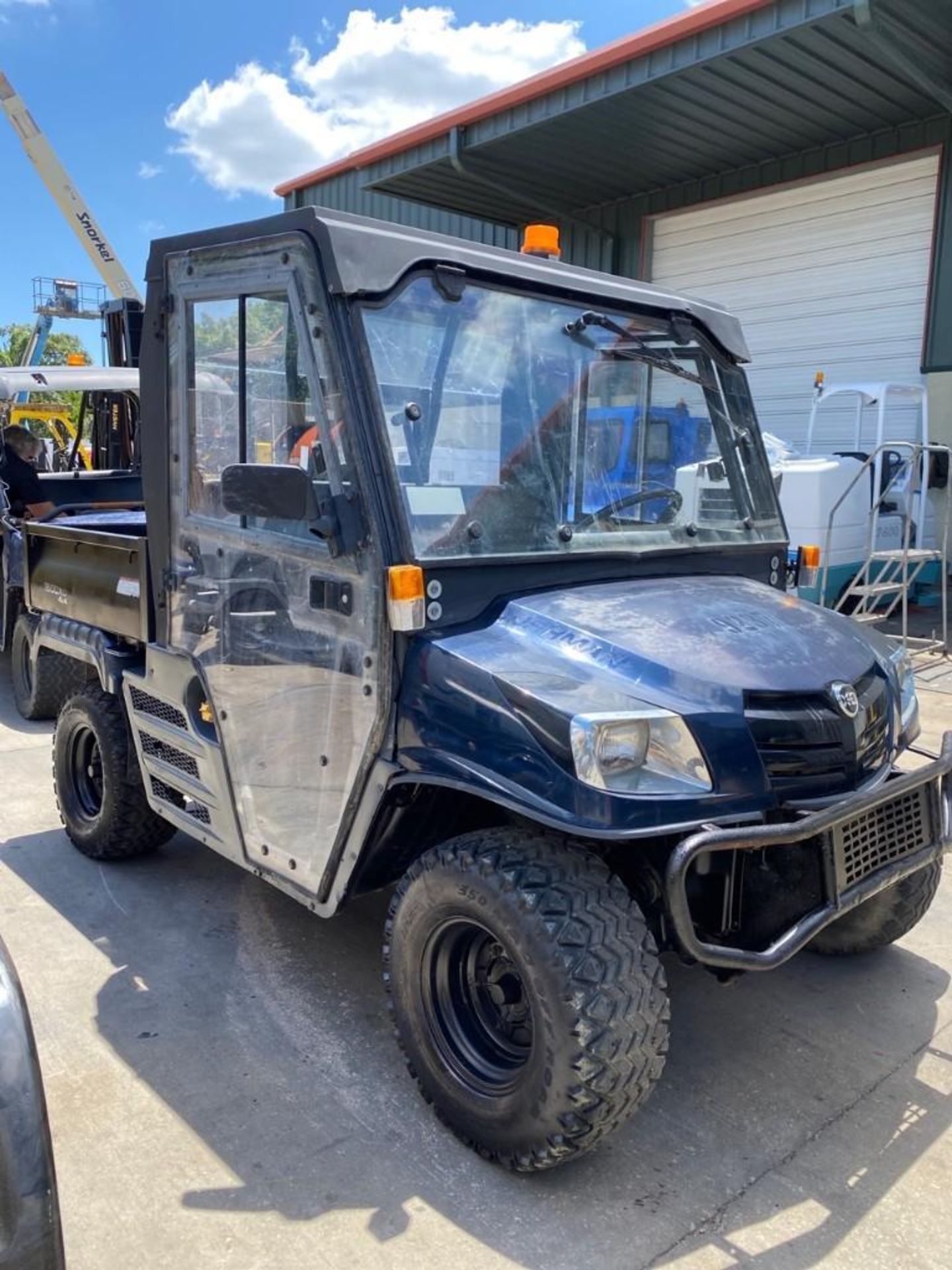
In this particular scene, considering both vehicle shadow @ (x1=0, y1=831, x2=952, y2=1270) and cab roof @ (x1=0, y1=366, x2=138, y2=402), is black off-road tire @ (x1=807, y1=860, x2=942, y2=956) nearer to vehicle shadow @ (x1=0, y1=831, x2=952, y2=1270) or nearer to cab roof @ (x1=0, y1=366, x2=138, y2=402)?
vehicle shadow @ (x1=0, y1=831, x2=952, y2=1270)

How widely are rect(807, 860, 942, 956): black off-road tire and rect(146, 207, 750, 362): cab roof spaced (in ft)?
6.43

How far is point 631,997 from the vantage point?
7.55ft

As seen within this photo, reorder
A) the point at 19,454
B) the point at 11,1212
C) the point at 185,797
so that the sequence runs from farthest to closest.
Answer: the point at 19,454, the point at 185,797, the point at 11,1212

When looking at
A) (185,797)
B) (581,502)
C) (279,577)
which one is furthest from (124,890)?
(581,502)

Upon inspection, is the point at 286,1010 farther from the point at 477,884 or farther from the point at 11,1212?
the point at 11,1212

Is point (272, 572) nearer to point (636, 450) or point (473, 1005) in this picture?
point (636, 450)

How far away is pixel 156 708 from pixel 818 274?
33.5 feet

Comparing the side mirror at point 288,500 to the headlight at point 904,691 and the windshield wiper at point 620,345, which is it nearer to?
the windshield wiper at point 620,345

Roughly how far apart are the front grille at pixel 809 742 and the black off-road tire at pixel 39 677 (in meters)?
3.41

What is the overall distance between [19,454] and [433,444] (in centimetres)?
571

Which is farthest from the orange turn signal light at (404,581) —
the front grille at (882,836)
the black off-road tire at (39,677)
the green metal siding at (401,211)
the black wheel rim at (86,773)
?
the green metal siding at (401,211)

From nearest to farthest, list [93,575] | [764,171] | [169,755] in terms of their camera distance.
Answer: [169,755] < [93,575] < [764,171]

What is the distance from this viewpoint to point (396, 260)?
268 centimetres

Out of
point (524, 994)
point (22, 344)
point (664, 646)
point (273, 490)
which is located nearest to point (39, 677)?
point (273, 490)
